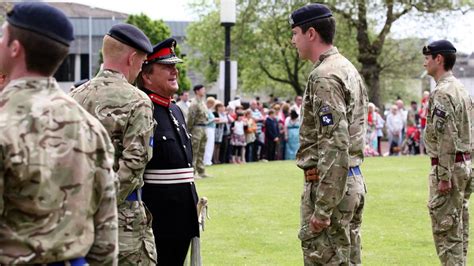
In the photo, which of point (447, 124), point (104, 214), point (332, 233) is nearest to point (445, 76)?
point (447, 124)

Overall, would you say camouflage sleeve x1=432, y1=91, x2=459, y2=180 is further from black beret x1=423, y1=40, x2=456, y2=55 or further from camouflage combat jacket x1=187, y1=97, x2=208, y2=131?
camouflage combat jacket x1=187, y1=97, x2=208, y2=131

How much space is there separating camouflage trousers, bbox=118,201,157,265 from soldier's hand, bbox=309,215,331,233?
3.77 feet

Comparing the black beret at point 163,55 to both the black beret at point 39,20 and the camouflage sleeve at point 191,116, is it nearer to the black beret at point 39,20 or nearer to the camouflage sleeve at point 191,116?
the black beret at point 39,20

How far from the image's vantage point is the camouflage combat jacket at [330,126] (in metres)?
6.12

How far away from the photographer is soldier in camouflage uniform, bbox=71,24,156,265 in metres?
5.55

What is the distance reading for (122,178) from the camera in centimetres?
554

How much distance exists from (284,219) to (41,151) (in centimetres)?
1060

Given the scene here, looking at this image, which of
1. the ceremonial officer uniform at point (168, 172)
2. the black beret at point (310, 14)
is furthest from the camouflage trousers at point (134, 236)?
the black beret at point (310, 14)

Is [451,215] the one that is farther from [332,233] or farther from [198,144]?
[198,144]

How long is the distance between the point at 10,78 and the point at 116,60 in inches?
79.0

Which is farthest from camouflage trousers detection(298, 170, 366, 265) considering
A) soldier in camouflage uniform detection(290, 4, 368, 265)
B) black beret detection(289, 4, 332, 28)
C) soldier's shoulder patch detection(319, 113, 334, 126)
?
black beret detection(289, 4, 332, 28)

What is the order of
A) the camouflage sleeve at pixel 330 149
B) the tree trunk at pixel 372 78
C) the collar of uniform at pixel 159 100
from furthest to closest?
1. the tree trunk at pixel 372 78
2. the collar of uniform at pixel 159 100
3. the camouflage sleeve at pixel 330 149

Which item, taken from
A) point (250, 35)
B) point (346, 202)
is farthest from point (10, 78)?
point (250, 35)

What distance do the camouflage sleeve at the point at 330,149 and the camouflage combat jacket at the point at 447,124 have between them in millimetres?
2690
